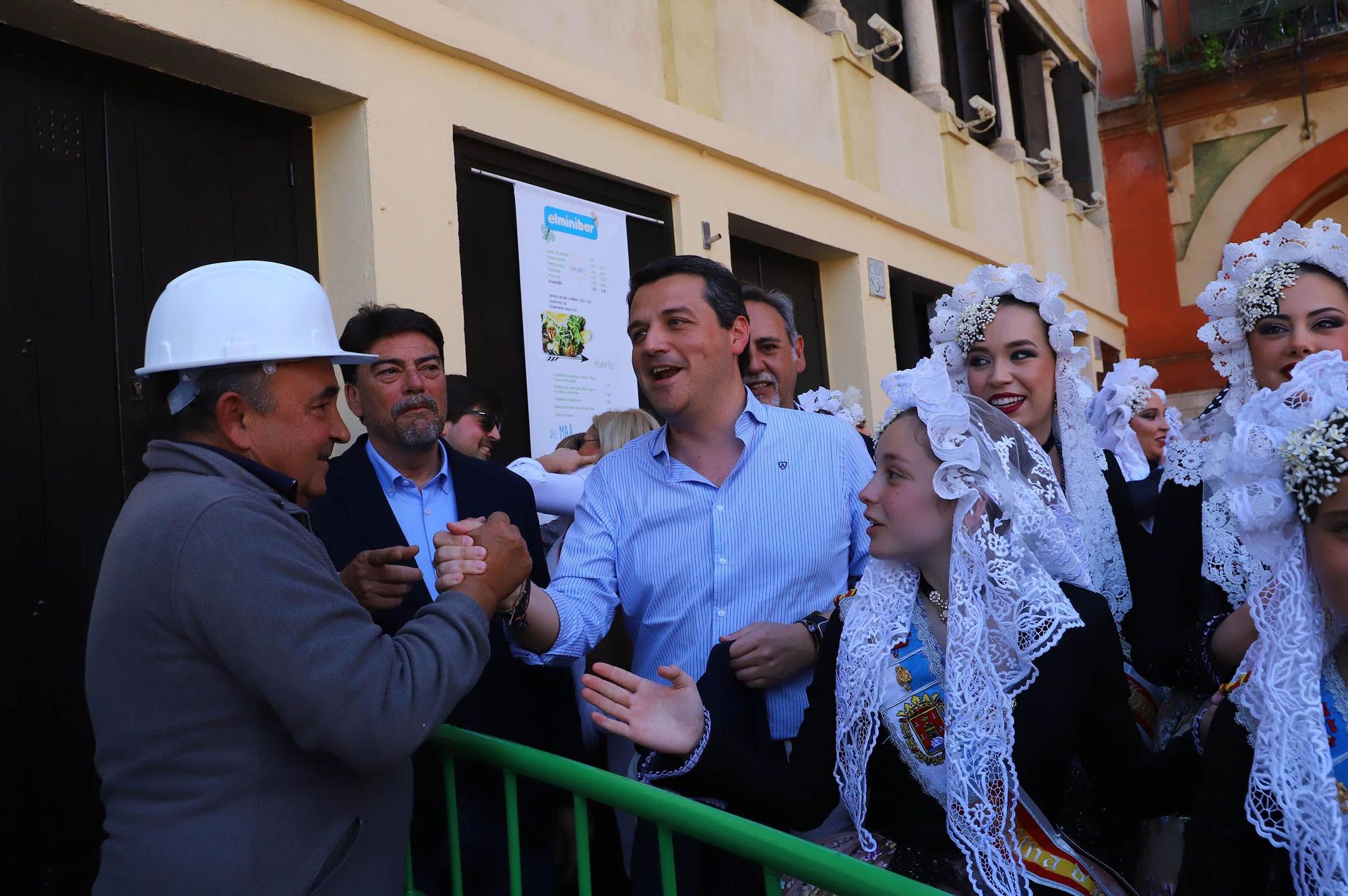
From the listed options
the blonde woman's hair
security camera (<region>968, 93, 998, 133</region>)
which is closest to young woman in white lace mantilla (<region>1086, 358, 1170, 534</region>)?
the blonde woman's hair

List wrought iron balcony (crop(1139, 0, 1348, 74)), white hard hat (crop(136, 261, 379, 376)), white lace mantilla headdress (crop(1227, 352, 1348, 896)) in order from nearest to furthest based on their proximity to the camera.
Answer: white lace mantilla headdress (crop(1227, 352, 1348, 896)) → white hard hat (crop(136, 261, 379, 376)) → wrought iron balcony (crop(1139, 0, 1348, 74))

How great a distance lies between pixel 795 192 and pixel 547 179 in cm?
269

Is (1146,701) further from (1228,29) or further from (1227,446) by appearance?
(1228,29)

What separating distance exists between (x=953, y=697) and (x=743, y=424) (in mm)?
1116

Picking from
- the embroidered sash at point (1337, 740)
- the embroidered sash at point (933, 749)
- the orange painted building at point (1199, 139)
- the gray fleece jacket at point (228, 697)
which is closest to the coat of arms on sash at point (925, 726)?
the embroidered sash at point (933, 749)

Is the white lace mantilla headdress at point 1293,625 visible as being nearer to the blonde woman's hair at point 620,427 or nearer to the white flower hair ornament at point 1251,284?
the white flower hair ornament at point 1251,284

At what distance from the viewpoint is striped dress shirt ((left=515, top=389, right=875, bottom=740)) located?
2.76 m

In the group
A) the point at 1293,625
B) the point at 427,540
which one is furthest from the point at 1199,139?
the point at 1293,625

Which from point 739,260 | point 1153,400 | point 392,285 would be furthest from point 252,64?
point 1153,400

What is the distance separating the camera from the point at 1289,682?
5.35ft

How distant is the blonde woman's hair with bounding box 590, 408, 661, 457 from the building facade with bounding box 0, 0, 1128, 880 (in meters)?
0.97

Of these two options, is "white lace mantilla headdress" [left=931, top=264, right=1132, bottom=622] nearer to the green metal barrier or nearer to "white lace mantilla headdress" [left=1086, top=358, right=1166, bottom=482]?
the green metal barrier

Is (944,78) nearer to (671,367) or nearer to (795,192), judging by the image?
(795,192)

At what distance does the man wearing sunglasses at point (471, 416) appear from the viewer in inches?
170
